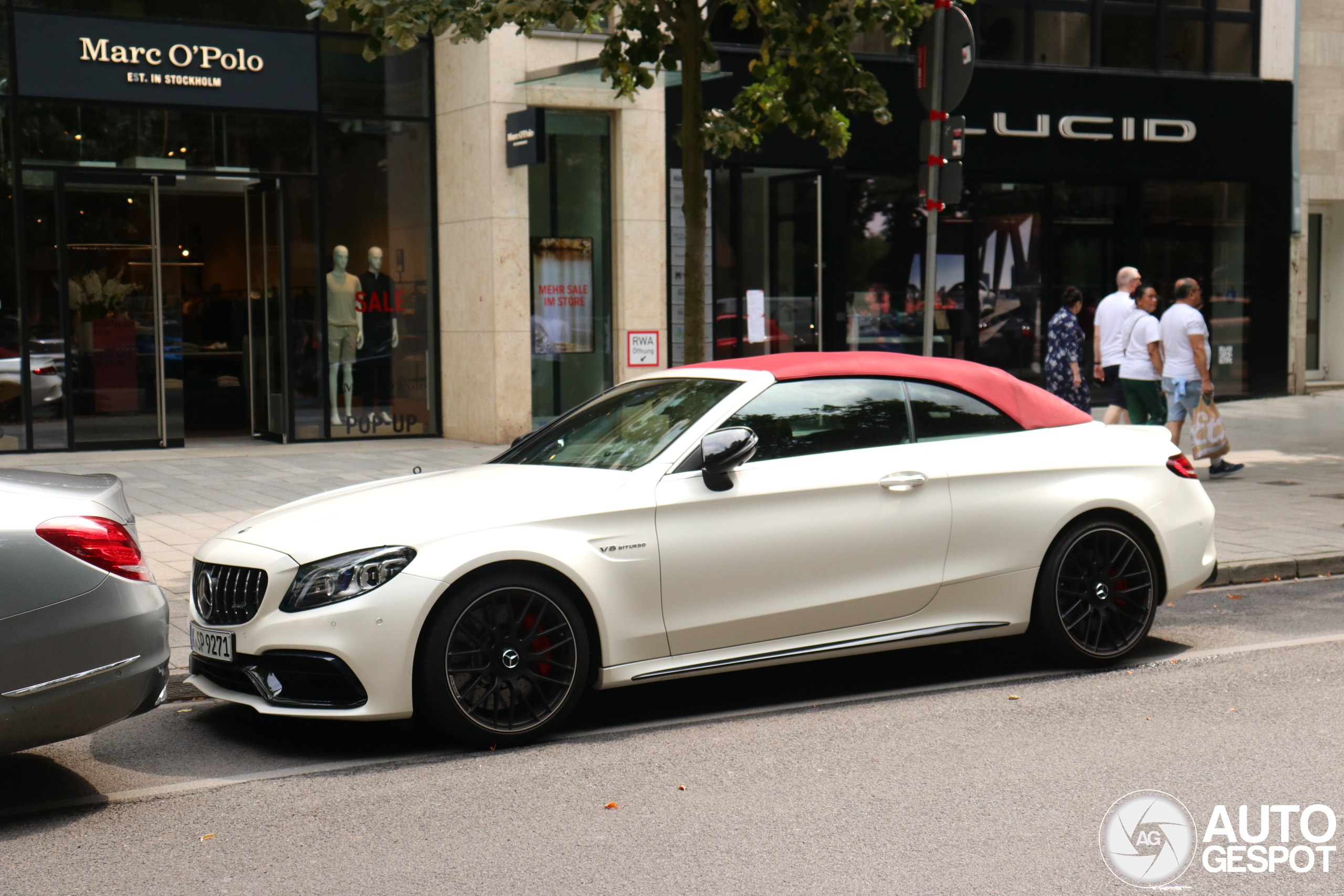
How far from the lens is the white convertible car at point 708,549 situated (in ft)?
17.1

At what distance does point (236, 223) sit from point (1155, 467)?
12319 mm

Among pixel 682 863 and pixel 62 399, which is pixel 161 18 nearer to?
pixel 62 399

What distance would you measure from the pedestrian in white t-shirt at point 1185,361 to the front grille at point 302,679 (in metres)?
9.85

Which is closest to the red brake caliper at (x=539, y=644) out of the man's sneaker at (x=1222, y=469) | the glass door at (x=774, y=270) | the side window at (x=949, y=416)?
the side window at (x=949, y=416)

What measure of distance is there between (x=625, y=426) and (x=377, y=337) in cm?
1113

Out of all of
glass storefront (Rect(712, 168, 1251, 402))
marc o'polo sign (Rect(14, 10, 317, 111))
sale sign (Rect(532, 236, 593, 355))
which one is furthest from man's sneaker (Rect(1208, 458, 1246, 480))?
marc o'polo sign (Rect(14, 10, 317, 111))

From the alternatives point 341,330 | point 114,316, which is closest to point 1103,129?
point 341,330

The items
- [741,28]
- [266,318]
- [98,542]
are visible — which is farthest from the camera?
[266,318]

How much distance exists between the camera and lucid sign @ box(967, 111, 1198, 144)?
64.0 ft

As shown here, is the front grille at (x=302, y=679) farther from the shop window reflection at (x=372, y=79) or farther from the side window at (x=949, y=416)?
the shop window reflection at (x=372, y=79)

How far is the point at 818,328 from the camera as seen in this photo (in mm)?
18516

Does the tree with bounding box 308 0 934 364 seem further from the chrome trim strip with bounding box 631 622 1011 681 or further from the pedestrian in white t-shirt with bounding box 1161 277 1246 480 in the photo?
the pedestrian in white t-shirt with bounding box 1161 277 1246 480

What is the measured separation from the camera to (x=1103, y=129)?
20.1 meters

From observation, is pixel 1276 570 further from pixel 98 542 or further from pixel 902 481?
pixel 98 542
